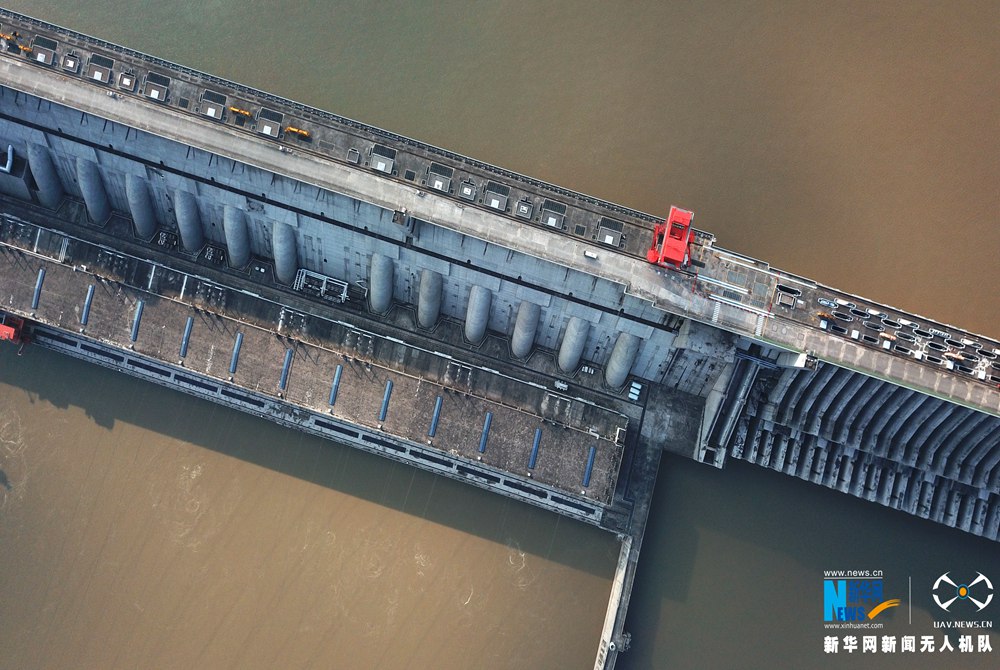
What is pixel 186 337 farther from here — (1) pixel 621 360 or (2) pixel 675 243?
(2) pixel 675 243

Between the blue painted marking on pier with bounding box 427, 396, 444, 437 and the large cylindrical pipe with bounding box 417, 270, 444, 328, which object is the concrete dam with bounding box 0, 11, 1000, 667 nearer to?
the blue painted marking on pier with bounding box 427, 396, 444, 437

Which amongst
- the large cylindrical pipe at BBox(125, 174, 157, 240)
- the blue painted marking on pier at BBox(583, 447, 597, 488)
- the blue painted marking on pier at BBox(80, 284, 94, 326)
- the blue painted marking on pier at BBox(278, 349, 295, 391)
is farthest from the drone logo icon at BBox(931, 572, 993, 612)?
the blue painted marking on pier at BBox(80, 284, 94, 326)

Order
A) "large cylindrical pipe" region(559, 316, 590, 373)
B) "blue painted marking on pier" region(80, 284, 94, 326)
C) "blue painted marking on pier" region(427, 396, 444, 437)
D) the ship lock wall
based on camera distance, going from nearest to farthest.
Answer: the ship lock wall → "blue painted marking on pier" region(427, 396, 444, 437) → "blue painted marking on pier" region(80, 284, 94, 326) → "large cylindrical pipe" region(559, 316, 590, 373)

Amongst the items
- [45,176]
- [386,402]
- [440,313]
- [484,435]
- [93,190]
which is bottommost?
[484,435]

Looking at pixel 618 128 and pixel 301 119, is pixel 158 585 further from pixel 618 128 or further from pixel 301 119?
pixel 618 128

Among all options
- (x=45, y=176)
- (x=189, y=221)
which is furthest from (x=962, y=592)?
(x=45, y=176)

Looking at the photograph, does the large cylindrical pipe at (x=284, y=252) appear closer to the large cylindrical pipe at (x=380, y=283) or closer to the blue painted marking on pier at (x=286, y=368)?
the large cylindrical pipe at (x=380, y=283)
